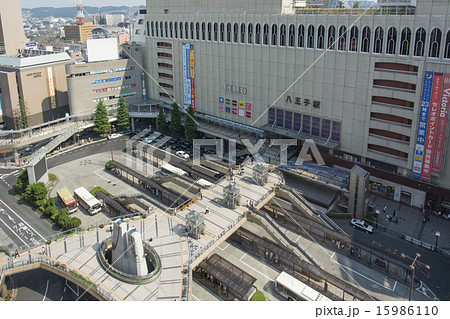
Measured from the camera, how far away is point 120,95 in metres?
81.4

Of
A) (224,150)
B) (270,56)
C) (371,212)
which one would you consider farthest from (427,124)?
(224,150)

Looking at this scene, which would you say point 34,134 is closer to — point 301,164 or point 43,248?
point 43,248

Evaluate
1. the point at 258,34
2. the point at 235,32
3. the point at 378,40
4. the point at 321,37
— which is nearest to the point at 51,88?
the point at 235,32

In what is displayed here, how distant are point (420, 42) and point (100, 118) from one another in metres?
54.6

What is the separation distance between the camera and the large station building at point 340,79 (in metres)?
46.1

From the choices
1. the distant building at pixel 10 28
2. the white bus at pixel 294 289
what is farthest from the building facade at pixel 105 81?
the white bus at pixel 294 289

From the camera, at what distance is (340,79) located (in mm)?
52594

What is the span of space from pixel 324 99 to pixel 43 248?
39.5 meters

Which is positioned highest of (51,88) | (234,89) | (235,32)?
(235,32)

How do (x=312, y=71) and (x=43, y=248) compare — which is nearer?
(x=43, y=248)

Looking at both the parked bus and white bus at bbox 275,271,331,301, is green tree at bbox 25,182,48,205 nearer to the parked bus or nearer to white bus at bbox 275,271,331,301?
the parked bus

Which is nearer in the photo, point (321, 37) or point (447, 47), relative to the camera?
point (447, 47)

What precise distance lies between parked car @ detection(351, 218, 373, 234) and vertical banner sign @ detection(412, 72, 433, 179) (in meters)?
9.37

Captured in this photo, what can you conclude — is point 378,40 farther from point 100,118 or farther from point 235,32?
point 100,118
